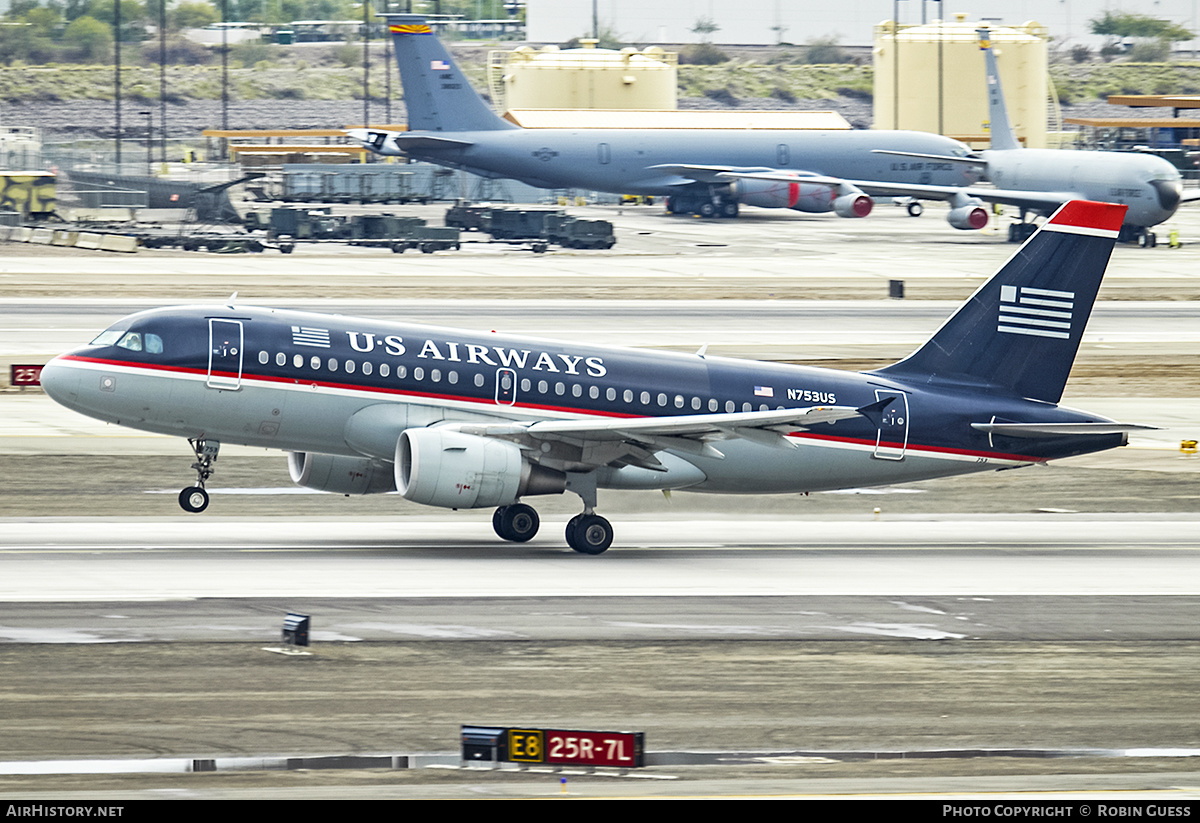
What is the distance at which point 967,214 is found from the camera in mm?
106688

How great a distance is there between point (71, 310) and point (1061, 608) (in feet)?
158

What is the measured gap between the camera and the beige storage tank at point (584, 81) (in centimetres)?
14962

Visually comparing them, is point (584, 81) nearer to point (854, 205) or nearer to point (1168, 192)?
point (854, 205)

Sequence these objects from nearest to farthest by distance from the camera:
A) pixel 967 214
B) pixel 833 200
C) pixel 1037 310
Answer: pixel 1037 310, pixel 967 214, pixel 833 200

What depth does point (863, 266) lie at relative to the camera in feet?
302

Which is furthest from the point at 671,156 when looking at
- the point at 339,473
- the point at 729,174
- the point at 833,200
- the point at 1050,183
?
the point at 339,473

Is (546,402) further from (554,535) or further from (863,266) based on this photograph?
(863,266)

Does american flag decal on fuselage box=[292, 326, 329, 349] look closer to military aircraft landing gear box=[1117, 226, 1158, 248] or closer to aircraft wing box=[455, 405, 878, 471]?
aircraft wing box=[455, 405, 878, 471]

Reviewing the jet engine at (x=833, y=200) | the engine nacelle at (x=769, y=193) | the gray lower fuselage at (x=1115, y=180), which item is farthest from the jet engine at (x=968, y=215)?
the engine nacelle at (x=769, y=193)

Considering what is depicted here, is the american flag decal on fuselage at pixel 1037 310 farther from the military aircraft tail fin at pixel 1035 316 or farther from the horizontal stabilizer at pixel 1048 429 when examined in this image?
the horizontal stabilizer at pixel 1048 429

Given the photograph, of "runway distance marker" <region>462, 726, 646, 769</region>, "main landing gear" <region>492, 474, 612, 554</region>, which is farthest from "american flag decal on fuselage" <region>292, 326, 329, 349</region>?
"runway distance marker" <region>462, 726, 646, 769</region>

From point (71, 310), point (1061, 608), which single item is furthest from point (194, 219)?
point (1061, 608)

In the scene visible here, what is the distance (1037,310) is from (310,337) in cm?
1540
